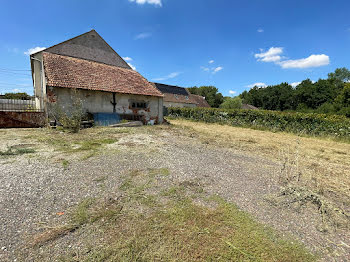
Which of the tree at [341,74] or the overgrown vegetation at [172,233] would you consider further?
the tree at [341,74]

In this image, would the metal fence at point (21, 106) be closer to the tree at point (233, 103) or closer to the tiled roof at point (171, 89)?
the tiled roof at point (171, 89)

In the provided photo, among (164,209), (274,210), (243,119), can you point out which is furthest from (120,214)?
(243,119)

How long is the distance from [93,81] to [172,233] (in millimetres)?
13255

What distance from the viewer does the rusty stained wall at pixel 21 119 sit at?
10.5 m

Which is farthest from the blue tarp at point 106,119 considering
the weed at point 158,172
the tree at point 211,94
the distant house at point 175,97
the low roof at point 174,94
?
the tree at point 211,94

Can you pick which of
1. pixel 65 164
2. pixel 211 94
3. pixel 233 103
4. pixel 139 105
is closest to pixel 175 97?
pixel 233 103

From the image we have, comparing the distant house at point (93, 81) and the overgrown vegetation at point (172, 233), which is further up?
the distant house at point (93, 81)

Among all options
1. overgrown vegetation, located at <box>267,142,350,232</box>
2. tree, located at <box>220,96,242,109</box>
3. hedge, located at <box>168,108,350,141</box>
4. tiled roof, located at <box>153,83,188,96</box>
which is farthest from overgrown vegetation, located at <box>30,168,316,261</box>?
tree, located at <box>220,96,242,109</box>

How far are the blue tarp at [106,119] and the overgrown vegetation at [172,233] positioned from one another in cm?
1036

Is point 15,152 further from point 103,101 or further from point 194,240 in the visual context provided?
point 103,101

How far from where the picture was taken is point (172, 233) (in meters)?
2.36

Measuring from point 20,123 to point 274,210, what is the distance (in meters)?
14.1

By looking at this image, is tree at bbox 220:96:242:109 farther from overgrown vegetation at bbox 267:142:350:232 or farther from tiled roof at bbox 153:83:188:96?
overgrown vegetation at bbox 267:142:350:232

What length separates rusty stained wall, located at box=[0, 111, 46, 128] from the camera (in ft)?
34.4
